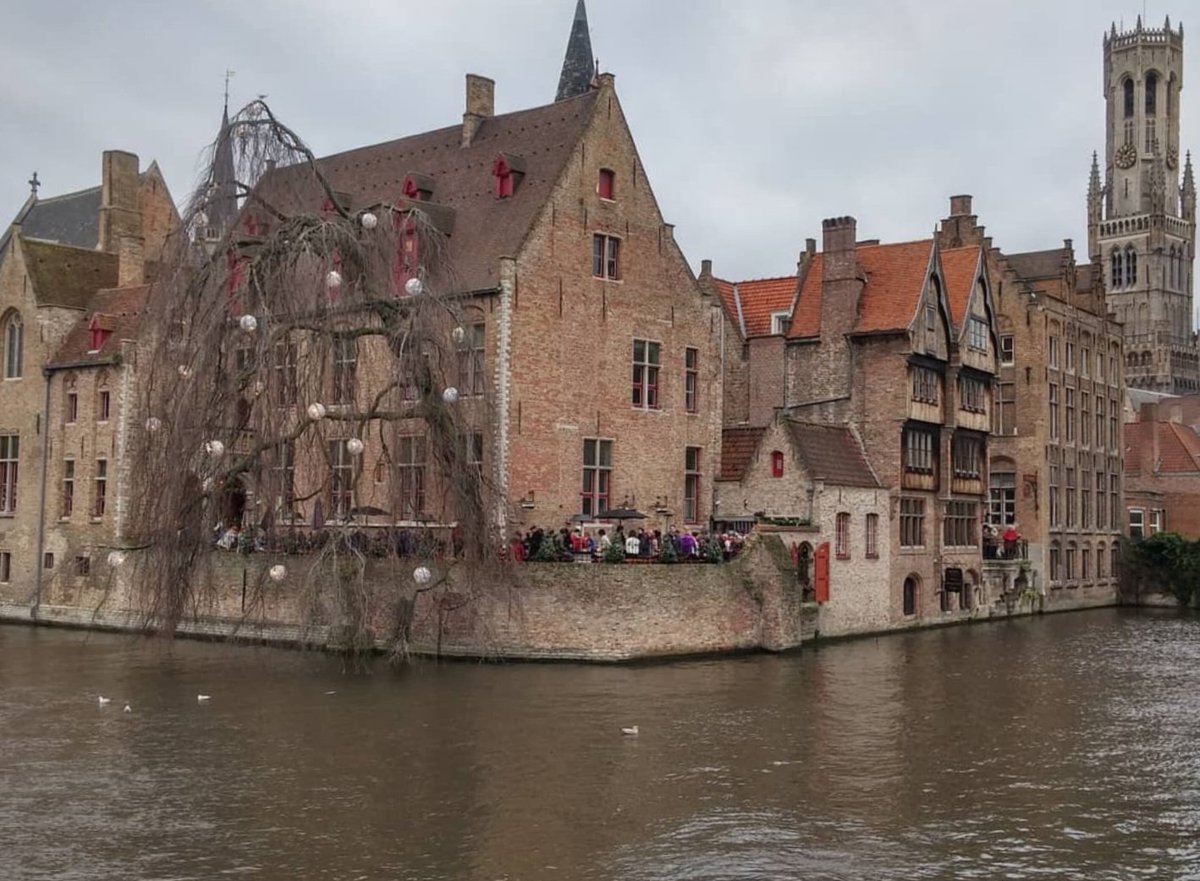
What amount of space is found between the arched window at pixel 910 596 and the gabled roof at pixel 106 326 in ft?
70.2

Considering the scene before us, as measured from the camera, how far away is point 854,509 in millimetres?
35438

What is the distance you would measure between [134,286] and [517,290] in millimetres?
13433

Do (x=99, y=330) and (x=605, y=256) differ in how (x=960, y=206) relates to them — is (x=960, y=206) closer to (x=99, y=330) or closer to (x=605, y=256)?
(x=605, y=256)

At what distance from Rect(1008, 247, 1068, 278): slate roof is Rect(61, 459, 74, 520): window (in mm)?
31767

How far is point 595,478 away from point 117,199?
19.7m

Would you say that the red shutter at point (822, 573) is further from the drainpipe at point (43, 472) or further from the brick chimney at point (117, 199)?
the brick chimney at point (117, 199)

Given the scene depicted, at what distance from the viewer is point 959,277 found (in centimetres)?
4112

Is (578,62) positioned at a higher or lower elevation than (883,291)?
higher

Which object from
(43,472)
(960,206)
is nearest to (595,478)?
(43,472)

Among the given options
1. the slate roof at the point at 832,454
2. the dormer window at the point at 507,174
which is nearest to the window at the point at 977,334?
the slate roof at the point at 832,454

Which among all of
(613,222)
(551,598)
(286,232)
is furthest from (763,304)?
(286,232)

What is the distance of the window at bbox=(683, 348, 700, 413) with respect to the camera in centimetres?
3666

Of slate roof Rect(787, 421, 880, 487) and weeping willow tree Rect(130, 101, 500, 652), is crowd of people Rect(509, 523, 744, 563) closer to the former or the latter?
weeping willow tree Rect(130, 101, 500, 652)

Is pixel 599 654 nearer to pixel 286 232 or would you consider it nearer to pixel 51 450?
pixel 286 232
